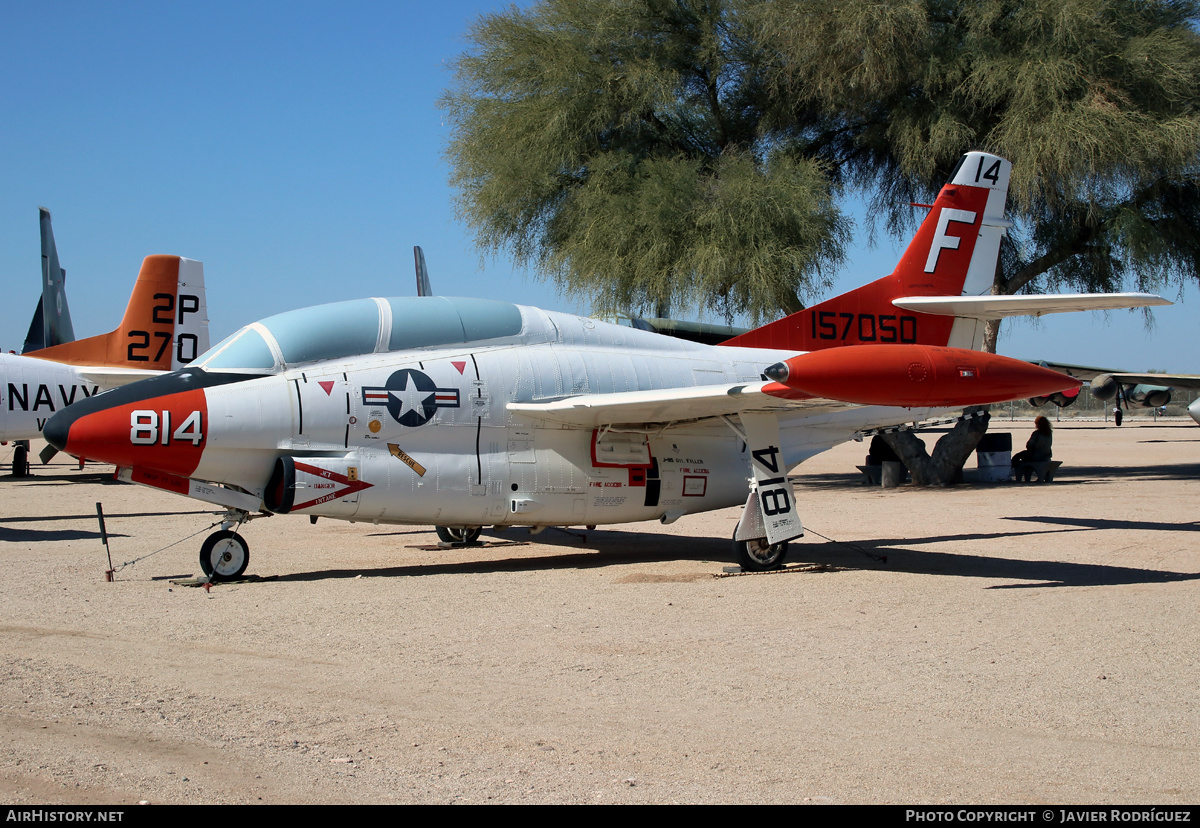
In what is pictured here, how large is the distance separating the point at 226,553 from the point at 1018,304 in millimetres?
9304

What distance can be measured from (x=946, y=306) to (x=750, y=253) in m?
8.24

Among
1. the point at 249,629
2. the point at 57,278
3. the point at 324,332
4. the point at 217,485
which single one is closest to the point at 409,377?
the point at 324,332

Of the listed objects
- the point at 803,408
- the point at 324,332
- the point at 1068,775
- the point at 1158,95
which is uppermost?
the point at 1158,95

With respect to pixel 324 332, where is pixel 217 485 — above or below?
below

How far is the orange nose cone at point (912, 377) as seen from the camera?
26.9ft

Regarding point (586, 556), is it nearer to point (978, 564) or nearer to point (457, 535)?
point (457, 535)

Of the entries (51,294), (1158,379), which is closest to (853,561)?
(1158,379)

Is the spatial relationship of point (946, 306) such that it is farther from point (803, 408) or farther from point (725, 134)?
point (725, 134)

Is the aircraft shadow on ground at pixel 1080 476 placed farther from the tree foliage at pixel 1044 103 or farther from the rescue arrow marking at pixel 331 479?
the rescue arrow marking at pixel 331 479

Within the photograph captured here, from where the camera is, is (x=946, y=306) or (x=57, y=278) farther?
(x=57, y=278)

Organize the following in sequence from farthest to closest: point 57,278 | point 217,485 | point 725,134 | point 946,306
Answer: point 57,278 < point 725,134 < point 946,306 < point 217,485

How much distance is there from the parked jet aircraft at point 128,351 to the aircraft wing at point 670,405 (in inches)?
634

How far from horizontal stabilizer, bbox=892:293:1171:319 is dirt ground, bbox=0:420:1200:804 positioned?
2927mm
